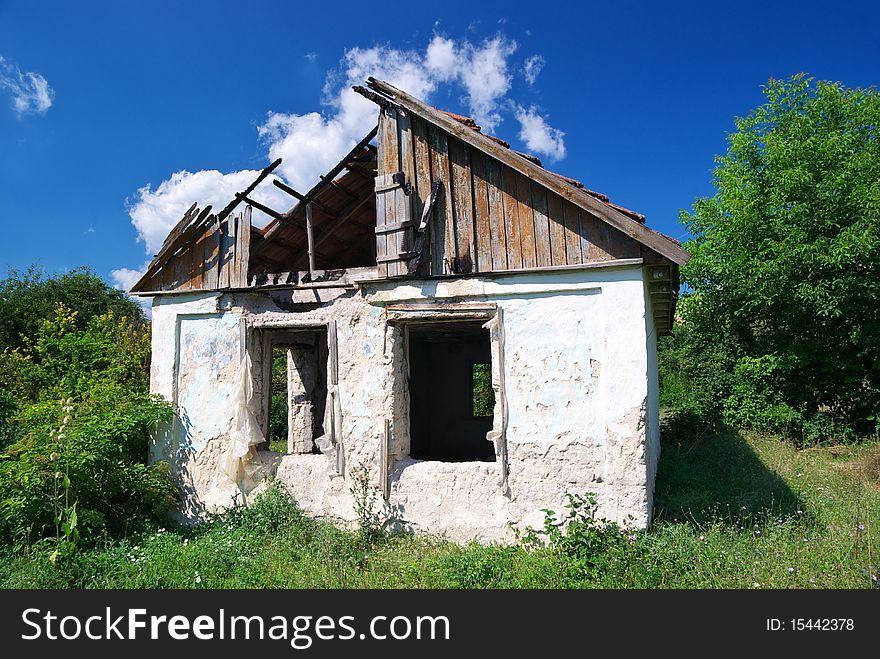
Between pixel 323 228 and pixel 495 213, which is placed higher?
pixel 323 228

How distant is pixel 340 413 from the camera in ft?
21.9

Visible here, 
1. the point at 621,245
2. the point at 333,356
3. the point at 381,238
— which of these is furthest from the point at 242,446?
the point at 621,245

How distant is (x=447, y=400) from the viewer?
12.7 m

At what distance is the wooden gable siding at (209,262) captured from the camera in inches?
291

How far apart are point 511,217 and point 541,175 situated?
594mm

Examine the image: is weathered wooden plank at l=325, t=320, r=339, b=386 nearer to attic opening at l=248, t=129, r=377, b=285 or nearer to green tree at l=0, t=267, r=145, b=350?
attic opening at l=248, t=129, r=377, b=285

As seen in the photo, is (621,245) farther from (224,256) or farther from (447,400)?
(447,400)

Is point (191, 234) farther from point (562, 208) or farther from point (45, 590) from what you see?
point (562, 208)

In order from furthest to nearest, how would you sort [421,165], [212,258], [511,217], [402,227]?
[212,258]
[421,165]
[402,227]
[511,217]

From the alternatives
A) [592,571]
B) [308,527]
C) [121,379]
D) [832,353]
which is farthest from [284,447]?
[832,353]

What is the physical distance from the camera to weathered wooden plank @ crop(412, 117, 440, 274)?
6.71 m

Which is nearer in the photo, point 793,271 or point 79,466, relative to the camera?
point 79,466

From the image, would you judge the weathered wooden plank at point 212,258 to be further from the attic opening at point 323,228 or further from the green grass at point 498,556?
the green grass at point 498,556

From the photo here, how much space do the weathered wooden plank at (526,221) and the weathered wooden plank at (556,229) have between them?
0.67 ft
